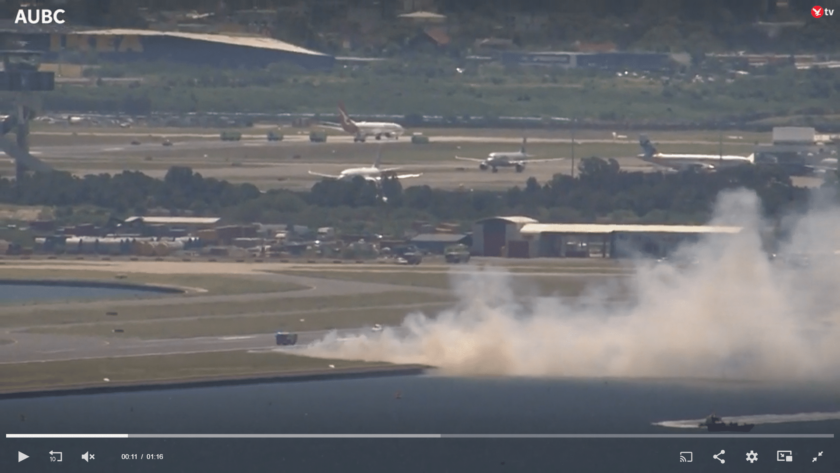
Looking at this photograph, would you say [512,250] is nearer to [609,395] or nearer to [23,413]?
[609,395]

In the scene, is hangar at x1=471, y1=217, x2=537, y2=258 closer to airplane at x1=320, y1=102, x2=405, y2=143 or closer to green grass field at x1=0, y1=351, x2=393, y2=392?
green grass field at x1=0, y1=351, x2=393, y2=392

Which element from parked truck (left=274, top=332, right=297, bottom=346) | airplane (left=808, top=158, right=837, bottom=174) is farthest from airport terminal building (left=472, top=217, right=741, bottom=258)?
parked truck (left=274, top=332, right=297, bottom=346)

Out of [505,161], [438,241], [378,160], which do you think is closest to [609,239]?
[438,241]

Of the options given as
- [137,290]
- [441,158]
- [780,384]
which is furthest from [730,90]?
[780,384]

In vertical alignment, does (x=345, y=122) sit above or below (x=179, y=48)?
below

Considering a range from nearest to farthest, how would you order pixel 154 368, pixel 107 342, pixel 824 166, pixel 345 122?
pixel 154 368 → pixel 107 342 → pixel 824 166 → pixel 345 122

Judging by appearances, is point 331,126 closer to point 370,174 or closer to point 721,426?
point 370,174
